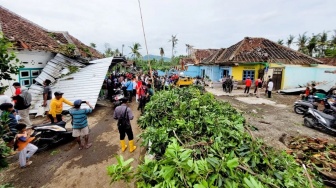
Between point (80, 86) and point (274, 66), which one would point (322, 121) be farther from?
point (274, 66)

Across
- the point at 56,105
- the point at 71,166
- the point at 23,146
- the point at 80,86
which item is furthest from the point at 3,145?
the point at 80,86

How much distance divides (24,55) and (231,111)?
9.72m

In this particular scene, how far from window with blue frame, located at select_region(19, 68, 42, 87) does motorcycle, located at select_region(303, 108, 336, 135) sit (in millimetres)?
12922

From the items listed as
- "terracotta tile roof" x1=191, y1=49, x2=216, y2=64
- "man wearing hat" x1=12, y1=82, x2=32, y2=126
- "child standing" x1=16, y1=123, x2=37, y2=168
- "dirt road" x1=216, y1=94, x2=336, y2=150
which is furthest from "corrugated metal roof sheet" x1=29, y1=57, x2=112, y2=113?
"terracotta tile roof" x1=191, y1=49, x2=216, y2=64

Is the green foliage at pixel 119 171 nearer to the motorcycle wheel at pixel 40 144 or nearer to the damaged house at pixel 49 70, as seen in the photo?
the motorcycle wheel at pixel 40 144

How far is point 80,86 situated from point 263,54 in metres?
18.3

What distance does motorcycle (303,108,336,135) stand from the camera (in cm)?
657

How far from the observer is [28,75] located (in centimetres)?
922

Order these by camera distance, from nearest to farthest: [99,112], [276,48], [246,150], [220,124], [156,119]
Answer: [246,150] → [220,124] → [156,119] → [99,112] → [276,48]

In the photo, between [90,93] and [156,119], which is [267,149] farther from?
[90,93]

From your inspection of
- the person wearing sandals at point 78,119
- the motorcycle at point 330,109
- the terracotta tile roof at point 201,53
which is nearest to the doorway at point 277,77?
the motorcycle at point 330,109

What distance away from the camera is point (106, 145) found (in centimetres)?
572

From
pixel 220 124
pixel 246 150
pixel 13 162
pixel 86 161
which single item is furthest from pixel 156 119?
pixel 13 162

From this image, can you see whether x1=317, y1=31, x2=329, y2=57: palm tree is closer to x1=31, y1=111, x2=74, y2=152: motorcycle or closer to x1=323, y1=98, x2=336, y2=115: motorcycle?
x1=323, y1=98, x2=336, y2=115: motorcycle
